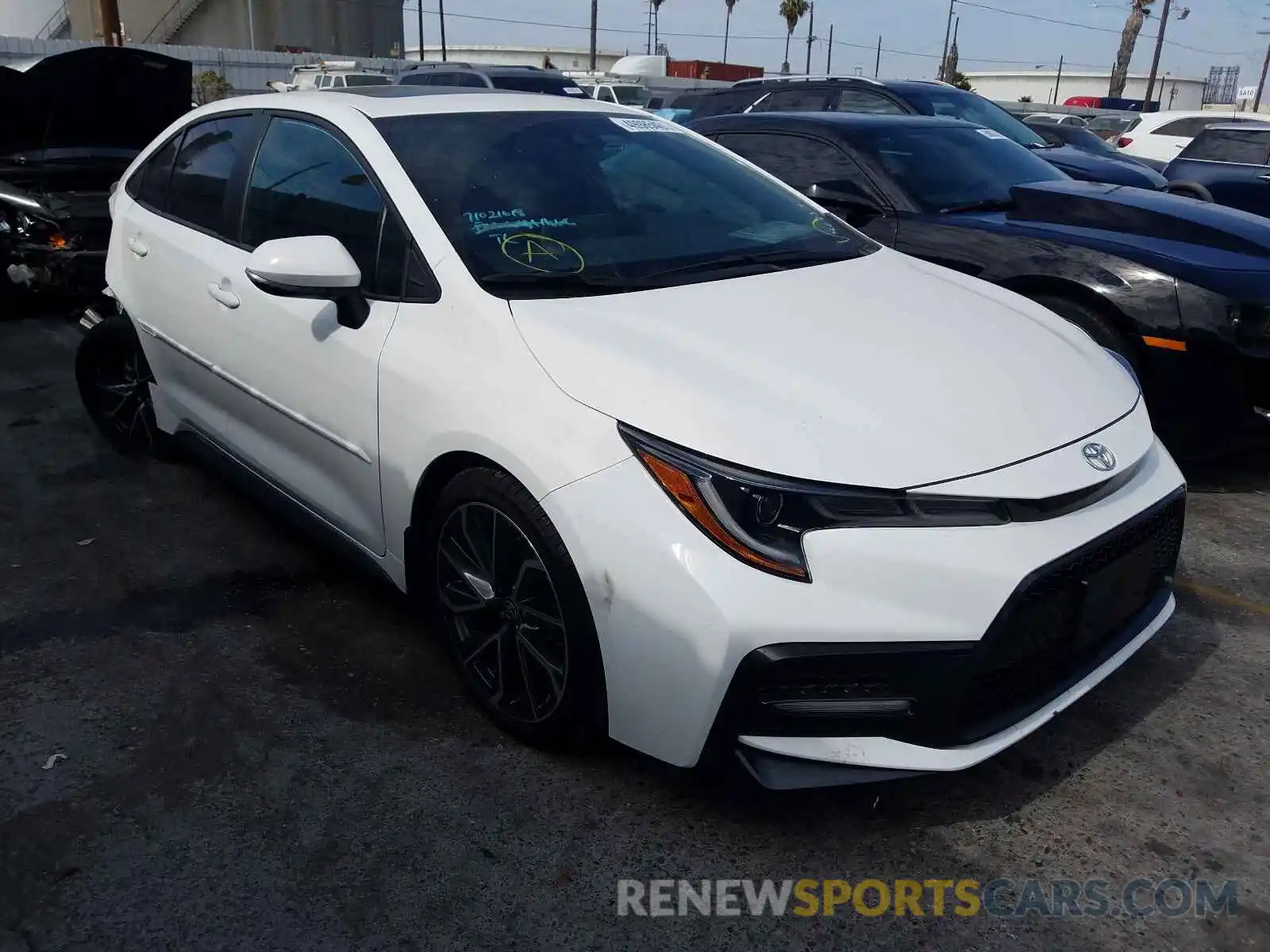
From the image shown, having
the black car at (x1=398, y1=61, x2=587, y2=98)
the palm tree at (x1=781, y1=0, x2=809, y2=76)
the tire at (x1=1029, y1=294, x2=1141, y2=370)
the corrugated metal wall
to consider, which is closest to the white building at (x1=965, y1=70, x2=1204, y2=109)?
the palm tree at (x1=781, y1=0, x2=809, y2=76)

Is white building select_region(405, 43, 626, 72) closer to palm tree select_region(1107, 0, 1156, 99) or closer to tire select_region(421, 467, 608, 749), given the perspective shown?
palm tree select_region(1107, 0, 1156, 99)

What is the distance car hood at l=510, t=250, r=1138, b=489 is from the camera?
2.21 meters

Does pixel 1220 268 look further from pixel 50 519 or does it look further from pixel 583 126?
pixel 50 519

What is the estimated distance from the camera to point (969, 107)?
816cm

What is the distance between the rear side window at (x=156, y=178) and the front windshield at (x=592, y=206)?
1.40 meters

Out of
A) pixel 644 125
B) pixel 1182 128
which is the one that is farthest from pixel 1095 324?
pixel 1182 128

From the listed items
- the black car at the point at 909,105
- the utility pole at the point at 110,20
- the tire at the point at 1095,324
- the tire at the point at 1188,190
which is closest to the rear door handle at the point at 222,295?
the tire at the point at 1095,324

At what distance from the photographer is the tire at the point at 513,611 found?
7.75 ft

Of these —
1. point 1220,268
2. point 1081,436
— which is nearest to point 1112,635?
point 1081,436

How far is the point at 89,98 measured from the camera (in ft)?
22.5

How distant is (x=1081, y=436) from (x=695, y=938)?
1412 millimetres

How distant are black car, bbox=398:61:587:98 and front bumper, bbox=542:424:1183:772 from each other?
13427 millimetres

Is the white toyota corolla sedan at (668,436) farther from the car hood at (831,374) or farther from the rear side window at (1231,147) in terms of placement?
the rear side window at (1231,147)

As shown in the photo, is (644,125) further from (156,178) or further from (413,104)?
(156,178)
